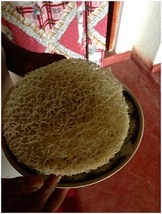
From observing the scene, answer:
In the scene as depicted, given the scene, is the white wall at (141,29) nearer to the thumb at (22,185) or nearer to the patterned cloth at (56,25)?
the patterned cloth at (56,25)

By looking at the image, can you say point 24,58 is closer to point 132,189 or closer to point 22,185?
point 22,185

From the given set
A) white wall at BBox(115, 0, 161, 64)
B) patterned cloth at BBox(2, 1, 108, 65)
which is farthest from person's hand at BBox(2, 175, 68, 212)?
white wall at BBox(115, 0, 161, 64)

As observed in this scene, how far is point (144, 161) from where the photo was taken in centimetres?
117

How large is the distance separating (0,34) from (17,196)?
402 millimetres

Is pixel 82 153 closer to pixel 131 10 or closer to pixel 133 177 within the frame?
pixel 133 177

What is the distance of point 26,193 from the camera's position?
0.46 meters

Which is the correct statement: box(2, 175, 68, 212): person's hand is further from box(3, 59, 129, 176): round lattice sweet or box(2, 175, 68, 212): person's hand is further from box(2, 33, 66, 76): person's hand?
box(2, 33, 66, 76): person's hand

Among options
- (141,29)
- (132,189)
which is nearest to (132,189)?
(132,189)

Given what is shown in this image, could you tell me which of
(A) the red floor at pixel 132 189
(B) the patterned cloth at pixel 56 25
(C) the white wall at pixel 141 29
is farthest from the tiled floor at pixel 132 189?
(B) the patterned cloth at pixel 56 25

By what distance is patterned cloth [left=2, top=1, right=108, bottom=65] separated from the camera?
78 cm

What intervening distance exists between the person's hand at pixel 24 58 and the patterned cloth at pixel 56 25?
0.12 meters

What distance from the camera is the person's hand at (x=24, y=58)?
655mm

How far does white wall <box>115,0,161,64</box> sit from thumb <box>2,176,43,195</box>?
0.87 metres

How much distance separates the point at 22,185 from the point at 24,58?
320 millimetres
